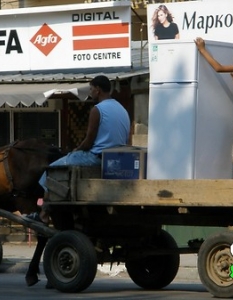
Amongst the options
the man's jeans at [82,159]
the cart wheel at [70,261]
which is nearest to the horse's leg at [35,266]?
the cart wheel at [70,261]

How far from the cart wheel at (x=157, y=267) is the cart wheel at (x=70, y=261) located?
92 centimetres

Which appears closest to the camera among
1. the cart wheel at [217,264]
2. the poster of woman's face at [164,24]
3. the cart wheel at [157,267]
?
the cart wheel at [217,264]

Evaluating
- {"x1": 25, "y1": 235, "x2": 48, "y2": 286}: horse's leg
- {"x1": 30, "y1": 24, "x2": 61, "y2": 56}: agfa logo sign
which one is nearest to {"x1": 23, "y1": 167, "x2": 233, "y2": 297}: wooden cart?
{"x1": 25, "y1": 235, "x2": 48, "y2": 286}: horse's leg

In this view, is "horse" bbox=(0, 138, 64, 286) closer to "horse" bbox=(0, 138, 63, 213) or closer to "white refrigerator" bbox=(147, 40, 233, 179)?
"horse" bbox=(0, 138, 63, 213)

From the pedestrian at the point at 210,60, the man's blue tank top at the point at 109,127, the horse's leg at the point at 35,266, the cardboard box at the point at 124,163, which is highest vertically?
the pedestrian at the point at 210,60

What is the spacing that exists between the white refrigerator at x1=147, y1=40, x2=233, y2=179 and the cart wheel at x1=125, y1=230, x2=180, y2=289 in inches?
55.0

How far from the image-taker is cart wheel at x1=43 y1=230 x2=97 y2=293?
11.1 metres

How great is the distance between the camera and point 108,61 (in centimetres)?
1925

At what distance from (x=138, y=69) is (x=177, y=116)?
849 centimetres

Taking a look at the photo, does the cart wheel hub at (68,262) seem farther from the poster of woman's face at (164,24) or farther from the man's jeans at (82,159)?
the poster of woman's face at (164,24)

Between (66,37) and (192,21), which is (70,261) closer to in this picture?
(192,21)

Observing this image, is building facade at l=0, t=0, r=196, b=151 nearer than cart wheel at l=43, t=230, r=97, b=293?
No

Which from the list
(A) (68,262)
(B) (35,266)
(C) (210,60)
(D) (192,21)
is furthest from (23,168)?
(D) (192,21)

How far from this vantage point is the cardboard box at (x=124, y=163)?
11000 mm
